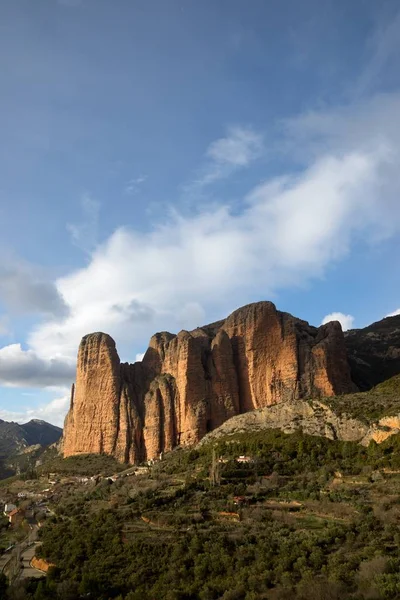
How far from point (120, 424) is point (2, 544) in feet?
149

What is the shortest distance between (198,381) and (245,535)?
56.0 meters

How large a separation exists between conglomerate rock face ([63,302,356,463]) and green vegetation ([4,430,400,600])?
84.7ft

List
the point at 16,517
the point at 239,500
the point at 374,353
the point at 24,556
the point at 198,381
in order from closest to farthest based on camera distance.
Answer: the point at 24,556 → the point at 239,500 → the point at 16,517 → the point at 198,381 → the point at 374,353

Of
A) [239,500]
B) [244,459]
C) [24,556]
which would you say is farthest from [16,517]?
[239,500]

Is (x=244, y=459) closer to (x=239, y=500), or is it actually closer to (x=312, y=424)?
(x=312, y=424)

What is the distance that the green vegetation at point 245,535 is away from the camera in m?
21.8

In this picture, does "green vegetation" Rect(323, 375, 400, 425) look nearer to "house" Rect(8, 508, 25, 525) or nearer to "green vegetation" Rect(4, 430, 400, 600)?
"green vegetation" Rect(4, 430, 400, 600)

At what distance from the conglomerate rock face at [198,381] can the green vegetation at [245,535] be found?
25804 millimetres

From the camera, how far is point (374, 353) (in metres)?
95.8

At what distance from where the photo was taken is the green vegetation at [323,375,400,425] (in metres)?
54.0

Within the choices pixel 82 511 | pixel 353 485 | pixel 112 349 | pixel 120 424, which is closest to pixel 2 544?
pixel 82 511

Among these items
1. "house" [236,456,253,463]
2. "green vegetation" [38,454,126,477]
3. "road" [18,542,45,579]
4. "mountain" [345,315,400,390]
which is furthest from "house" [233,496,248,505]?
"mountain" [345,315,400,390]

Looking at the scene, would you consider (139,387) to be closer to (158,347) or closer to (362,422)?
(158,347)

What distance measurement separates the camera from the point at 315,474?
4550 cm
